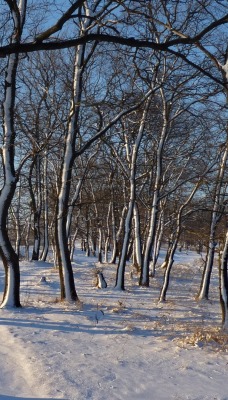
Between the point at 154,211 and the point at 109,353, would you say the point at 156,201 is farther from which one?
the point at 109,353

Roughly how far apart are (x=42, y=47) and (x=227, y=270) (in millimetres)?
6635

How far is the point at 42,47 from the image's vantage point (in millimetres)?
3402

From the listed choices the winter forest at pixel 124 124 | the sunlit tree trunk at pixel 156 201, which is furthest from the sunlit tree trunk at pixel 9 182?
the sunlit tree trunk at pixel 156 201

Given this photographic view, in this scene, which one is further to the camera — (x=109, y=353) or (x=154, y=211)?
(x=154, y=211)

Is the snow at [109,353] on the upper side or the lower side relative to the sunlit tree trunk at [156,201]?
lower

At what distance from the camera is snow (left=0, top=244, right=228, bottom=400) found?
4586mm

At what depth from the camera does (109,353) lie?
590 centimetres

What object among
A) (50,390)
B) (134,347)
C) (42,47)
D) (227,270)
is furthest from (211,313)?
(42,47)

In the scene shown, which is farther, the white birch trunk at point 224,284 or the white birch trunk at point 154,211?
the white birch trunk at point 154,211

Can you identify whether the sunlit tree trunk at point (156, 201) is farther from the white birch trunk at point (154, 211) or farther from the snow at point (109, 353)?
the snow at point (109, 353)

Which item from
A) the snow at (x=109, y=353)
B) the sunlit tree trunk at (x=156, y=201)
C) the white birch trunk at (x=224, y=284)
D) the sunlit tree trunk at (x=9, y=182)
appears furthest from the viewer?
the sunlit tree trunk at (x=156, y=201)

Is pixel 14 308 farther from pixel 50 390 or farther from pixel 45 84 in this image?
pixel 45 84

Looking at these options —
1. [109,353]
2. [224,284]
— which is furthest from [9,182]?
[224,284]

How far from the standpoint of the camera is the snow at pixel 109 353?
4.59 m
